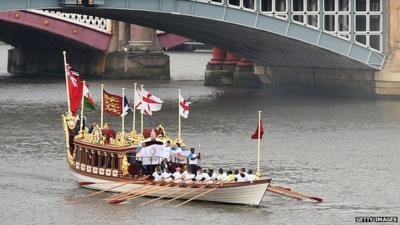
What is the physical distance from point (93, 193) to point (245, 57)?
47.0 m

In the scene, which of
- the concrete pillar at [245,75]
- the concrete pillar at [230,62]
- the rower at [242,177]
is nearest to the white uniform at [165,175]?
the rower at [242,177]

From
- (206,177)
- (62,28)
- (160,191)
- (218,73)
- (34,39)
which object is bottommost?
(34,39)

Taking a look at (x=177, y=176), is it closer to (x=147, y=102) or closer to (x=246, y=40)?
(x=147, y=102)

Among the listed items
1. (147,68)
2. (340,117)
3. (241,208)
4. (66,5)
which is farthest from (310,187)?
(147,68)

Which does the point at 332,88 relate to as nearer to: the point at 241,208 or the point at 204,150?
the point at 204,150

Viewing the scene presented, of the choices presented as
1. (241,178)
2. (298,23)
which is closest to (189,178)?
(241,178)

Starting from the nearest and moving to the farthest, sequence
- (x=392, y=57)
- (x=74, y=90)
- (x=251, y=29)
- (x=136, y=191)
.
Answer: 1. (x=136, y=191)
2. (x=74, y=90)
3. (x=251, y=29)
4. (x=392, y=57)

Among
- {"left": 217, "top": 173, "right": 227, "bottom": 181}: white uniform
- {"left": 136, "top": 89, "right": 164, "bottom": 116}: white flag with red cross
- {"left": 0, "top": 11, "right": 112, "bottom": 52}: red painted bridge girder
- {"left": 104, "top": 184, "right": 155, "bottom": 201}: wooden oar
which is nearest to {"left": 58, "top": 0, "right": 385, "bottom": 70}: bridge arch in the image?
{"left": 0, "top": 11, "right": 112, "bottom": 52}: red painted bridge girder

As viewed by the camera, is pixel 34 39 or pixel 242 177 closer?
pixel 242 177

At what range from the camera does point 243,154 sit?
65.0 meters

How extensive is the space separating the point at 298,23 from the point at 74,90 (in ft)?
102

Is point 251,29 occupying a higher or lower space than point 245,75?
higher

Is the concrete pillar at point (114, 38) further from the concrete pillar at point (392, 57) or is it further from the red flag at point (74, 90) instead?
the red flag at point (74, 90)

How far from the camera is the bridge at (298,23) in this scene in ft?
278
